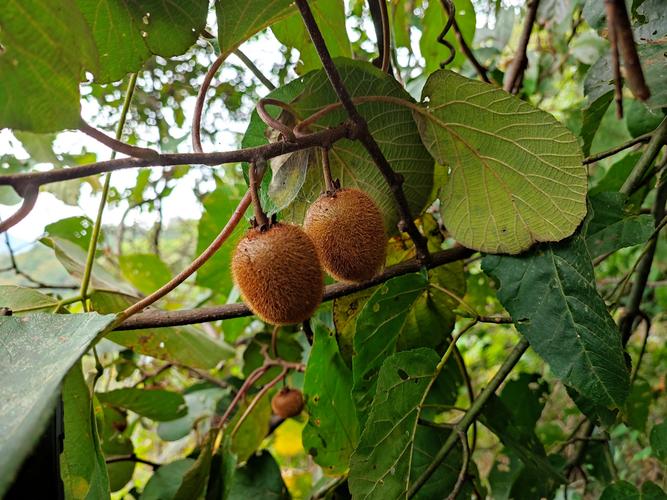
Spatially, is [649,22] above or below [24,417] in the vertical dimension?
above

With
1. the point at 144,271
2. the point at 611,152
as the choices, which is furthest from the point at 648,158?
the point at 144,271

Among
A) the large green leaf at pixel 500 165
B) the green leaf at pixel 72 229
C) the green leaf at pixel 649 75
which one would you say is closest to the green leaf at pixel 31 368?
the large green leaf at pixel 500 165

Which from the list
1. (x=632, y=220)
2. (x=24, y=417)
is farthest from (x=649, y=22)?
(x=24, y=417)

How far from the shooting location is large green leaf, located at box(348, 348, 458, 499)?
2.89 feet

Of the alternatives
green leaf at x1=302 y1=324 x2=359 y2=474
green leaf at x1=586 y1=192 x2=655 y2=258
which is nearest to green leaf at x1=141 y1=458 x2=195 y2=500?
green leaf at x1=302 y1=324 x2=359 y2=474

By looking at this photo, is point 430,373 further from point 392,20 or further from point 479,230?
point 392,20

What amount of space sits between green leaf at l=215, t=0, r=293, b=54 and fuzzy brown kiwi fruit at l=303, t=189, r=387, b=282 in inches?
10.4

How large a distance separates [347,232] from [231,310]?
24 centimetres

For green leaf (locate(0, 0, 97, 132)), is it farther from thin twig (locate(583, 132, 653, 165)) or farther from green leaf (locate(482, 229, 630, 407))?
thin twig (locate(583, 132, 653, 165))

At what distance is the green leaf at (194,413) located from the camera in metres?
1.70

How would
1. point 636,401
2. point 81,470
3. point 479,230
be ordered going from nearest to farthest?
point 81,470, point 479,230, point 636,401

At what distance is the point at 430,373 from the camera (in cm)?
94

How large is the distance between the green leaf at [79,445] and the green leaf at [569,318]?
0.64m

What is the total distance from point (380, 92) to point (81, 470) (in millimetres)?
699
